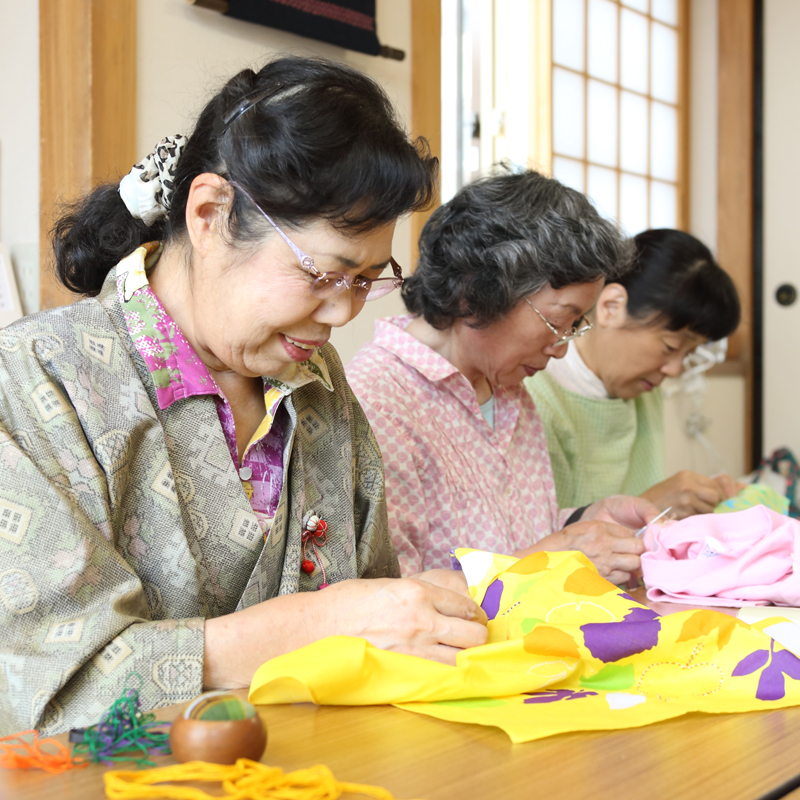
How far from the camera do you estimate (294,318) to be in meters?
1.14

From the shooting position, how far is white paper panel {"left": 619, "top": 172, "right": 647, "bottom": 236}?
4074 millimetres

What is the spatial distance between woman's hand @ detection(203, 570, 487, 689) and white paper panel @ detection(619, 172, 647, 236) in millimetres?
3360

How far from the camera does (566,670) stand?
2.99 feet

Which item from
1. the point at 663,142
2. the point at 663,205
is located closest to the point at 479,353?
the point at 663,205

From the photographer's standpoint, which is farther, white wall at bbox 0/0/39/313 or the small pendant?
white wall at bbox 0/0/39/313

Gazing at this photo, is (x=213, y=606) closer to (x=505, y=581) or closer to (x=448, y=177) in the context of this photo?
(x=505, y=581)

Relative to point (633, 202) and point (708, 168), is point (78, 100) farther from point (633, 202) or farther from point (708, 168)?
point (708, 168)

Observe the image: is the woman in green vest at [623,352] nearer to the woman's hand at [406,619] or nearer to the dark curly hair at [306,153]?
the dark curly hair at [306,153]

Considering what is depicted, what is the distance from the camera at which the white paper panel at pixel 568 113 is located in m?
3.69

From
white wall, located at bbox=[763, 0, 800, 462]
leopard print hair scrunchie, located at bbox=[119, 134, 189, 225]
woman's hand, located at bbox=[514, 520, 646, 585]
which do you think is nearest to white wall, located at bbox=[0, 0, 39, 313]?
leopard print hair scrunchie, located at bbox=[119, 134, 189, 225]

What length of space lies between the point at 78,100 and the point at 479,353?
1038mm

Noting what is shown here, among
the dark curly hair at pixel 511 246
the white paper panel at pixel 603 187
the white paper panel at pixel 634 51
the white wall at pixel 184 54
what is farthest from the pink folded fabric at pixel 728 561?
the white paper panel at pixel 634 51

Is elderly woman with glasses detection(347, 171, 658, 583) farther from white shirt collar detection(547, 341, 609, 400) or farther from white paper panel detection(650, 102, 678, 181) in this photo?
white paper panel detection(650, 102, 678, 181)

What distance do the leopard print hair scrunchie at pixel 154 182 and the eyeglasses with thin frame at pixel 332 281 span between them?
0.46 feet
